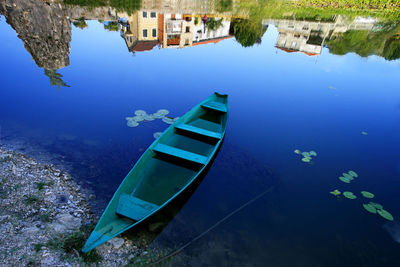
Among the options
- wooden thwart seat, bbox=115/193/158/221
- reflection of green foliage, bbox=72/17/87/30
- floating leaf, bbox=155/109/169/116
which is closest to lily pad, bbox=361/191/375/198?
wooden thwart seat, bbox=115/193/158/221

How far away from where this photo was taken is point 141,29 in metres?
23.6

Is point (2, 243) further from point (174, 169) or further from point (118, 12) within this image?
point (118, 12)

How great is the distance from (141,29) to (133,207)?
74.6 feet

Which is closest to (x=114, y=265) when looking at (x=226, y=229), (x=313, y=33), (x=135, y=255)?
(x=135, y=255)

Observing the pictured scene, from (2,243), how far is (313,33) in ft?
106

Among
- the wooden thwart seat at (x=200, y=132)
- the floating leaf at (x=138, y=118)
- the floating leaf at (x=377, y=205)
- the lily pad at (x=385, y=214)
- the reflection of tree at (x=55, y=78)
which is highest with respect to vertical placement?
the reflection of tree at (x=55, y=78)

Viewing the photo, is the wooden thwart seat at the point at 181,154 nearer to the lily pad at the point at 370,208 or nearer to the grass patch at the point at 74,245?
the grass patch at the point at 74,245

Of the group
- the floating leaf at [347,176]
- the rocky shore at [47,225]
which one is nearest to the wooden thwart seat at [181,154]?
the rocky shore at [47,225]

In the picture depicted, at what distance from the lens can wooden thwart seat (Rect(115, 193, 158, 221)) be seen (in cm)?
521

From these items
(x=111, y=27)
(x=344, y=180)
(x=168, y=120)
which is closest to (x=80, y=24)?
(x=111, y=27)

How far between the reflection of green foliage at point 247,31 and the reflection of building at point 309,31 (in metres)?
2.15

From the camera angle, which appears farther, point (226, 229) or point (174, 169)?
point (174, 169)

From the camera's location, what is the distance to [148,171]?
22.4ft

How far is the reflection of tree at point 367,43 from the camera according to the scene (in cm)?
2223
